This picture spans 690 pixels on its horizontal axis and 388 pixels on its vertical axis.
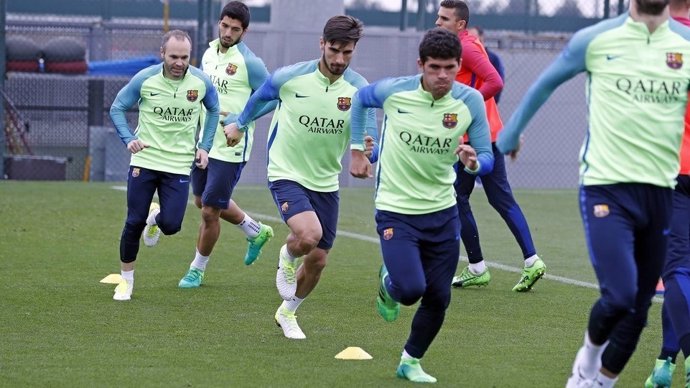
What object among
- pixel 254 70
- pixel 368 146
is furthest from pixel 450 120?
pixel 254 70

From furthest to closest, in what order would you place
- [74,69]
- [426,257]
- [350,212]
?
[74,69], [350,212], [426,257]

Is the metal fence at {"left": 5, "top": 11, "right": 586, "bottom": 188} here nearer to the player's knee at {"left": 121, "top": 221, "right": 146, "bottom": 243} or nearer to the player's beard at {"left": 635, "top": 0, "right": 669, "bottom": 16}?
the player's knee at {"left": 121, "top": 221, "right": 146, "bottom": 243}

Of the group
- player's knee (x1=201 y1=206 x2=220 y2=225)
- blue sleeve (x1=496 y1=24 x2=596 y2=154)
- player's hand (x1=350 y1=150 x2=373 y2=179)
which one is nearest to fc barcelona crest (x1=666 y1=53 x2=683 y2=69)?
blue sleeve (x1=496 y1=24 x2=596 y2=154)

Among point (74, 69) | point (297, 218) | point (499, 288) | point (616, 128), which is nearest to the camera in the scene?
point (616, 128)

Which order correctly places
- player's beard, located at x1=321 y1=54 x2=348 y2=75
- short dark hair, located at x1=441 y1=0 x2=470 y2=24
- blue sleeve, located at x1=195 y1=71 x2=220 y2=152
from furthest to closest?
short dark hair, located at x1=441 y1=0 x2=470 y2=24, blue sleeve, located at x1=195 y1=71 x2=220 y2=152, player's beard, located at x1=321 y1=54 x2=348 y2=75

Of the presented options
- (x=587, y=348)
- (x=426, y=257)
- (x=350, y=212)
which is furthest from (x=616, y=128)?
(x=350, y=212)

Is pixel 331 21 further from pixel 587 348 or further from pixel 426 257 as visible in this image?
pixel 587 348

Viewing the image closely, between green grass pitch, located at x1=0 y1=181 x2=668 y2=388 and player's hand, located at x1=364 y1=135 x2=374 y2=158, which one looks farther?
player's hand, located at x1=364 y1=135 x2=374 y2=158

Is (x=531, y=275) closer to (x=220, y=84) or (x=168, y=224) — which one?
(x=168, y=224)

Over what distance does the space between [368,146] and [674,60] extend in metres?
2.05

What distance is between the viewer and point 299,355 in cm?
764

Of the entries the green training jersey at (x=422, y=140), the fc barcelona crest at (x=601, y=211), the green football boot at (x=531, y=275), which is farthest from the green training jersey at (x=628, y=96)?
the green football boot at (x=531, y=275)

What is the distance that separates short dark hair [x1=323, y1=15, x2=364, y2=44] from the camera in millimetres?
7930

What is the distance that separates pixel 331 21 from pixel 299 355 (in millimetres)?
1971
